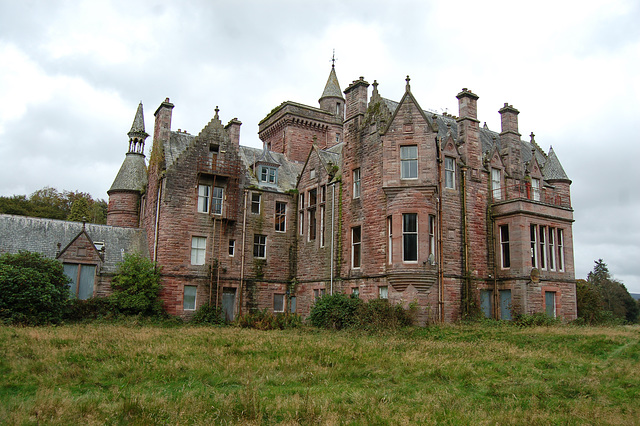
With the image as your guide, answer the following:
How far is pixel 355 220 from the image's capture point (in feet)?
102

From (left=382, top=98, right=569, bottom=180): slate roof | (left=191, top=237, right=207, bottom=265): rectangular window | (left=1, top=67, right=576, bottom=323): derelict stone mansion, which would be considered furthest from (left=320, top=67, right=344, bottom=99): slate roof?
(left=191, top=237, right=207, bottom=265): rectangular window

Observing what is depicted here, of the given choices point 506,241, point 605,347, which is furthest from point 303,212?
point 605,347

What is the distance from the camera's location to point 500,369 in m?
15.0

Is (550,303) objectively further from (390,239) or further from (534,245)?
(390,239)

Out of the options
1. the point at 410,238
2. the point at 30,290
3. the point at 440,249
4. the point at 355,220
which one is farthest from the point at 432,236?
the point at 30,290

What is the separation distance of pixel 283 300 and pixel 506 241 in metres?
15.3

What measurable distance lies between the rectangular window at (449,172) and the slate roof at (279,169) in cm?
1273

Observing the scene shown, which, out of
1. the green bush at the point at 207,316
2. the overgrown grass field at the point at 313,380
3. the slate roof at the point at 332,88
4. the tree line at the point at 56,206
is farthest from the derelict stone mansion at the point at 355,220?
the tree line at the point at 56,206

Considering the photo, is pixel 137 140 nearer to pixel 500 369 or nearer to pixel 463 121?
pixel 463 121

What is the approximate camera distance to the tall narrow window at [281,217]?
123ft

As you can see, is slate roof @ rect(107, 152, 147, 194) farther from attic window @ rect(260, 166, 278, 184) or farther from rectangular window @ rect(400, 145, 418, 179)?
rectangular window @ rect(400, 145, 418, 179)

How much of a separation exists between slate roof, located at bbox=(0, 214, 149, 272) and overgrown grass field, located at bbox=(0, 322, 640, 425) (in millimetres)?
11654

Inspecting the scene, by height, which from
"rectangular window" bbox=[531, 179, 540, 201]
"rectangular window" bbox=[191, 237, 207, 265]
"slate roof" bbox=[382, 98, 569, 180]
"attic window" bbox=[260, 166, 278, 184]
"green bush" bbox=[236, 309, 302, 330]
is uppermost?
"slate roof" bbox=[382, 98, 569, 180]

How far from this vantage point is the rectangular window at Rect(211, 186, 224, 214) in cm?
3503
